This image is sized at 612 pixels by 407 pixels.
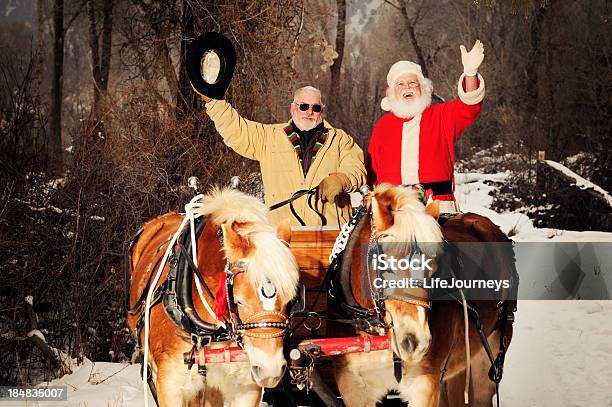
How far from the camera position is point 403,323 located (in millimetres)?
3354

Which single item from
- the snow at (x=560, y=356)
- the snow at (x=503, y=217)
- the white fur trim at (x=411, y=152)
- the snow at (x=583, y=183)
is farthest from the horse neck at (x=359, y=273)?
the snow at (x=583, y=183)

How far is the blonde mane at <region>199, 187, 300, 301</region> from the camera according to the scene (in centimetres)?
325

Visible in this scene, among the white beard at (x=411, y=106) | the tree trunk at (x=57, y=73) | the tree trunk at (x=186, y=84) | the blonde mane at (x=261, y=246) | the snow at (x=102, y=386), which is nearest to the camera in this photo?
the blonde mane at (x=261, y=246)

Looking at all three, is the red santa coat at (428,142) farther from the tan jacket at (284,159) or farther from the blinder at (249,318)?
the blinder at (249,318)

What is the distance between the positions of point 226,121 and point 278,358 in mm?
2406

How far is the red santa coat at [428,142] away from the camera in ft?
16.0

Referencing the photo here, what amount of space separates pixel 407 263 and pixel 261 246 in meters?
0.70

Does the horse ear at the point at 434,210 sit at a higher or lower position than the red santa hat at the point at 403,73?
lower

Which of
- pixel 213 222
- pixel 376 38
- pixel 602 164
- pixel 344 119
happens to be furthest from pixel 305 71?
pixel 376 38

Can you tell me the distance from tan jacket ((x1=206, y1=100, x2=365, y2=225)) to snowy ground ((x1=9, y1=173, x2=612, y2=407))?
1879 millimetres

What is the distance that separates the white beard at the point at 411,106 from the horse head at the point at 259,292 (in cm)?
190

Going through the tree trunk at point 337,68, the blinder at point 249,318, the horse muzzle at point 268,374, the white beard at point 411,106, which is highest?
the tree trunk at point 337,68

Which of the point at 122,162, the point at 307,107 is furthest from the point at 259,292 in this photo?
the point at 122,162

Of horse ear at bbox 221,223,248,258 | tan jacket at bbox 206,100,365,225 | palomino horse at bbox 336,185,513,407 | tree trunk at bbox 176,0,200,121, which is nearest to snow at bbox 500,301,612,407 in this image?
palomino horse at bbox 336,185,513,407
